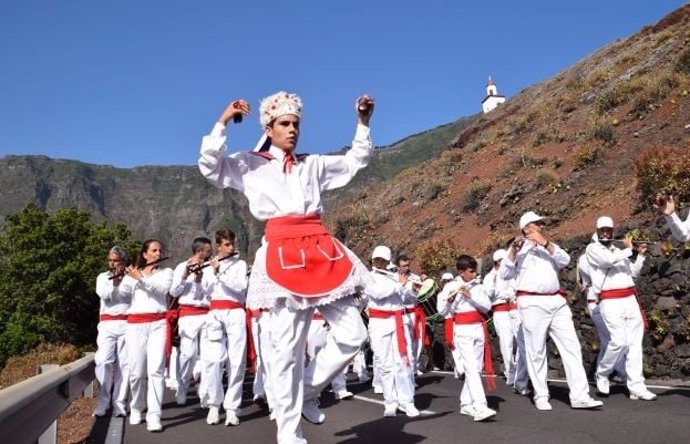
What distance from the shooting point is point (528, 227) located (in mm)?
8242

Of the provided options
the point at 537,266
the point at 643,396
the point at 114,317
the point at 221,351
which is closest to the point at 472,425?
the point at 537,266

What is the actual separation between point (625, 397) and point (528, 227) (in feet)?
8.45

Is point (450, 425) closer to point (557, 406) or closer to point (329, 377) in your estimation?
point (557, 406)

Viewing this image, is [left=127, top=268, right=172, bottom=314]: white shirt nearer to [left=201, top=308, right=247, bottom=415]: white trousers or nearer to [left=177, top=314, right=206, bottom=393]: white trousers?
[left=201, top=308, right=247, bottom=415]: white trousers

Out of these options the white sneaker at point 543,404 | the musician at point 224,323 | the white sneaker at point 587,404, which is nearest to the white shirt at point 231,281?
the musician at point 224,323

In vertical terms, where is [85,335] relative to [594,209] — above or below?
below

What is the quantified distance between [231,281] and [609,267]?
503 centimetres

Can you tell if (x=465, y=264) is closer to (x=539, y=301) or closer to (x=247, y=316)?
(x=539, y=301)

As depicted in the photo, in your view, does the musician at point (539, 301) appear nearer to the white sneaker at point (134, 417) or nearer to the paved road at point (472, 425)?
the paved road at point (472, 425)

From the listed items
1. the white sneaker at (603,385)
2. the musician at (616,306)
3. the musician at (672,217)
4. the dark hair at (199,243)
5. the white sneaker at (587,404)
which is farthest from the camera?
the dark hair at (199,243)

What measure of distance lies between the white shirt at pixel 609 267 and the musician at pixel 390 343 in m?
2.62

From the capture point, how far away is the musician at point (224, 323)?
29.0 feet

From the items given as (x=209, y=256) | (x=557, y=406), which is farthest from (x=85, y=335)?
(x=557, y=406)

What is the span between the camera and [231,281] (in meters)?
9.17
